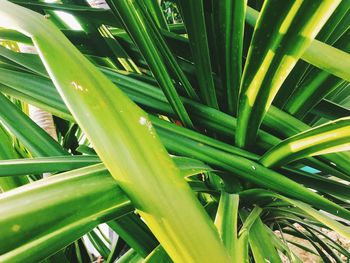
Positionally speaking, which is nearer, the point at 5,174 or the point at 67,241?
the point at 67,241

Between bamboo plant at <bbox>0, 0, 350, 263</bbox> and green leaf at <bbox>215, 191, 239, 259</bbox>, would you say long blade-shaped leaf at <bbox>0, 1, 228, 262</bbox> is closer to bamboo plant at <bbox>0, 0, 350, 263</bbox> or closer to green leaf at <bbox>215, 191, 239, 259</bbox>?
bamboo plant at <bbox>0, 0, 350, 263</bbox>

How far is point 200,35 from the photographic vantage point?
0.43 m

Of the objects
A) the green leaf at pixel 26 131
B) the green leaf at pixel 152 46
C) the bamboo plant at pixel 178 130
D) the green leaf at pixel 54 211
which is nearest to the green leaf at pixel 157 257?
the bamboo plant at pixel 178 130

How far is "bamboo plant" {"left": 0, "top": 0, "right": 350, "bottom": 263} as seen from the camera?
0.18 metres

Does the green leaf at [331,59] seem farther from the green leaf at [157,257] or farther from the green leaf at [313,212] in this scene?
the green leaf at [157,257]

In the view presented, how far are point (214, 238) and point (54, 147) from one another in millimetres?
449

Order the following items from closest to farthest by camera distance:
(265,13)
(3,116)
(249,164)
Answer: (265,13)
(249,164)
(3,116)

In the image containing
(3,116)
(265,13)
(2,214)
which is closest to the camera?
(2,214)

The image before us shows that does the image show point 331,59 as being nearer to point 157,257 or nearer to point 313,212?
point 313,212

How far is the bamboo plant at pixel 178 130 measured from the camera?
0.59 ft

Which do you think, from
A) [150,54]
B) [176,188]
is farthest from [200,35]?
[176,188]

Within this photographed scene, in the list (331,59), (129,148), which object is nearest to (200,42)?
(331,59)

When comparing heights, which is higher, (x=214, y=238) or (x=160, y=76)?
(x=160, y=76)

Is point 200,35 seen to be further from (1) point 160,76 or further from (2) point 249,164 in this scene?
(2) point 249,164
